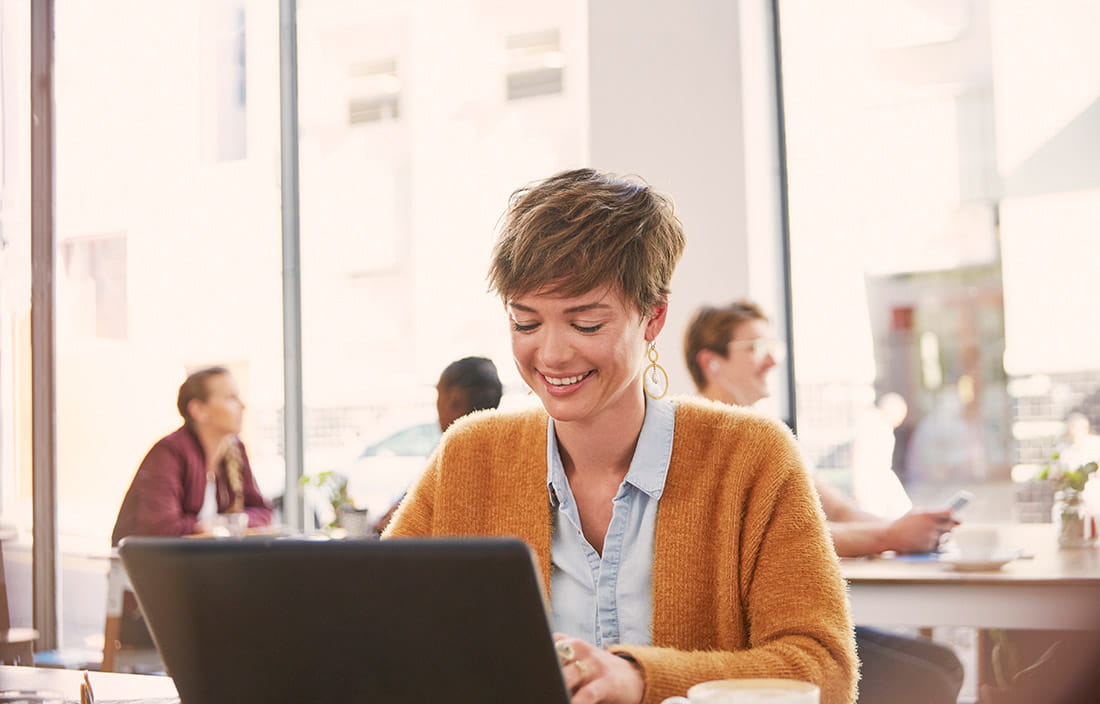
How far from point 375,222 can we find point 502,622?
4370mm

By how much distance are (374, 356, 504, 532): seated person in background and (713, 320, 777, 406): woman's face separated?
746 mm

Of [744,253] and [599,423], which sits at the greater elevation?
[744,253]

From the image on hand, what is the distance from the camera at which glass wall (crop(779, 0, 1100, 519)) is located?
13.2 feet

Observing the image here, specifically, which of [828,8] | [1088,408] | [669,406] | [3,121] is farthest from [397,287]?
[669,406]

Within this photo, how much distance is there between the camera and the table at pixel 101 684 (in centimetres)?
129

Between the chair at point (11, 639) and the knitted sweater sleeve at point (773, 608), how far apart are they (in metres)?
3.54

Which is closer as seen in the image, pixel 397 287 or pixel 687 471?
pixel 687 471

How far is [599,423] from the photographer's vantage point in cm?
145

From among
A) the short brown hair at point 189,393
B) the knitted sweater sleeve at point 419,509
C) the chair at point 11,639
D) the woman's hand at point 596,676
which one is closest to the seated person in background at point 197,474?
the short brown hair at point 189,393

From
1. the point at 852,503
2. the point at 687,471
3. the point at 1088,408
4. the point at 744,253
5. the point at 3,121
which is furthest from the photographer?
the point at 3,121

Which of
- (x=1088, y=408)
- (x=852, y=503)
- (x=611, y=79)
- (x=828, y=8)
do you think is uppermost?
(x=828, y=8)

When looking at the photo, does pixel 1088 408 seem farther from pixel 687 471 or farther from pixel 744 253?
pixel 687 471

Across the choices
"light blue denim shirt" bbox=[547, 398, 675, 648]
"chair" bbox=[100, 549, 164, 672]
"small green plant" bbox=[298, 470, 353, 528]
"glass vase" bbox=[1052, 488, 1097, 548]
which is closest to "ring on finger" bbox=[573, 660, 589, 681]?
"light blue denim shirt" bbox=[547, 398, 675, 648]

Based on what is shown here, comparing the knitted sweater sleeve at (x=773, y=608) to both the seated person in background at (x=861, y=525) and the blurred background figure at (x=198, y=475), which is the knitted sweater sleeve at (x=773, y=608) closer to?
the seated person in background at (x=861, y=525)
